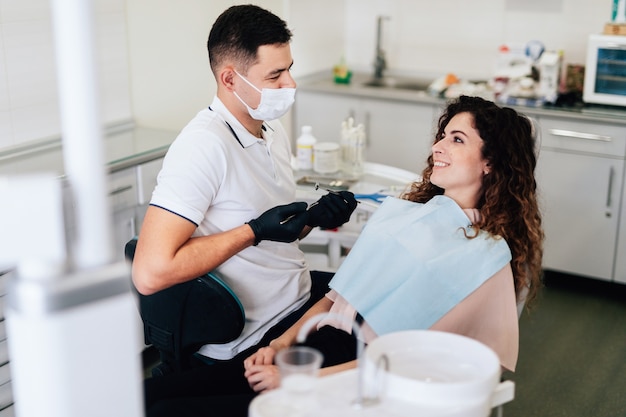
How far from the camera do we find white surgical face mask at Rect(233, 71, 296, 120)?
82.0 inches

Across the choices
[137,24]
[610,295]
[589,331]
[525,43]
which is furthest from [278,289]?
[525,43]

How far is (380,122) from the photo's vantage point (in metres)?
4.14

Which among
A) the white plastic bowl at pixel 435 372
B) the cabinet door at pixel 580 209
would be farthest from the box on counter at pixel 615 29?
the white plastic bowl at pixel 435 372

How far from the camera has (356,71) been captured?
15.5 ft

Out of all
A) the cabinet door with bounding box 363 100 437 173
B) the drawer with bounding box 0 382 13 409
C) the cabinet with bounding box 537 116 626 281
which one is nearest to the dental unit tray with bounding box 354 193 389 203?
the cabinet with bounding box 537 116 626 281

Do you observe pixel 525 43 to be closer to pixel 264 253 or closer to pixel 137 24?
pixel 137 24

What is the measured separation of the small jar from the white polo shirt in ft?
2.31

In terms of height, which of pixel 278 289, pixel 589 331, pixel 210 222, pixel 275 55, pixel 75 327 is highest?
pixel 275 55

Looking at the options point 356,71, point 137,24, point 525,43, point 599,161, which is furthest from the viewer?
point 356,71

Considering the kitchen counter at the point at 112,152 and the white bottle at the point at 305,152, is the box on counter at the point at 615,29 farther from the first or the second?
the kitchen counter at the point at 112,152

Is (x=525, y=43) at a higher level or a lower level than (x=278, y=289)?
higher

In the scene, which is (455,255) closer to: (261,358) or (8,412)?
(261,358)

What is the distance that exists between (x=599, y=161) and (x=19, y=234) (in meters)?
3.12

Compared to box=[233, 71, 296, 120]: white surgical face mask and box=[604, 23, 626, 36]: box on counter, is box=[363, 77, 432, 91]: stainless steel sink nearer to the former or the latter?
box=[604, 23, 626, 36]: box on counter
